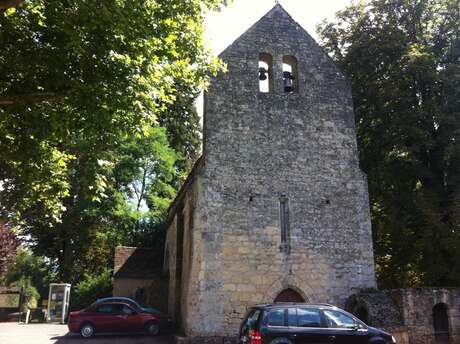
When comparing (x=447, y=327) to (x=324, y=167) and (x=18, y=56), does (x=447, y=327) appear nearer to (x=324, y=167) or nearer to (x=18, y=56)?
(x=324, y=167)

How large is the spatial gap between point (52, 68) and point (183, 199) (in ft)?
32.8

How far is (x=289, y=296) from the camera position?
48.6ft

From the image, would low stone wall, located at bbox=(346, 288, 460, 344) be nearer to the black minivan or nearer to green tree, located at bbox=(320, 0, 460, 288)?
green tree, located at bbox=(320, 0, 460, 288)

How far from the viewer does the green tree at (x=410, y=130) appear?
18.0 meters

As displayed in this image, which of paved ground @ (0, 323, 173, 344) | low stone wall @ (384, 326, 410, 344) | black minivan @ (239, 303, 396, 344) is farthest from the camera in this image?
paved ground @ (0, 323, 173, 344)

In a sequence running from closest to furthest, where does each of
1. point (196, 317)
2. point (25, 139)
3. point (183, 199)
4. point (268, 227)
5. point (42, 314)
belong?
1. point (25, 139)
2. point (196, 317)
3. point (268, 227)
4. point (183, 199)
5. point (42, 314)

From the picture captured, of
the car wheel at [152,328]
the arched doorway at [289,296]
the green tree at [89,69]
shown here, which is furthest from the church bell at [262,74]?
the car wheel at [152,328]

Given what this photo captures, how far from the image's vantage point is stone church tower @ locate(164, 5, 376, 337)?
14359 mm

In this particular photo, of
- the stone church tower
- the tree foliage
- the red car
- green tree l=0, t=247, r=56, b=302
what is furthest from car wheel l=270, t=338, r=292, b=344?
green tree l=0, t=247, r=56, b=302

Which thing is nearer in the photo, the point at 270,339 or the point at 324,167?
the point at 270,339

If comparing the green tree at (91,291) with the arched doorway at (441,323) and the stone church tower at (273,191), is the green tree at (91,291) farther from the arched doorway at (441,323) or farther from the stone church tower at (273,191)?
the arched doorway at (441,323)

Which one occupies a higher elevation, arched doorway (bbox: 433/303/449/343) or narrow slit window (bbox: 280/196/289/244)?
narrow slit window (bbox: 280/196/289/244)

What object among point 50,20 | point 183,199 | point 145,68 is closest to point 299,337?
point 145,68

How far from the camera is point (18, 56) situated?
31.7 ft
